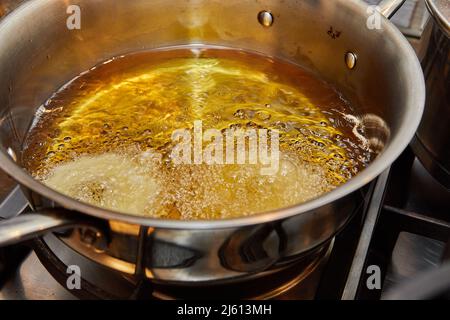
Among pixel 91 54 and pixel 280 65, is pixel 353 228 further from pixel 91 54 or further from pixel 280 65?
pixel 91 54

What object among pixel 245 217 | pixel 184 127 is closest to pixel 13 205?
pixel 184 127

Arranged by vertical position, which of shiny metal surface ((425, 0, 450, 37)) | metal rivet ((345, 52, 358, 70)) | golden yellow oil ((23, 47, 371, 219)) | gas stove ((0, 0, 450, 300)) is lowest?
gas stove ((0, 0, 450, 300))

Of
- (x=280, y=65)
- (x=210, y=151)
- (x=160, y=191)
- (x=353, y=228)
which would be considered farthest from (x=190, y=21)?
(x=353, y=228)

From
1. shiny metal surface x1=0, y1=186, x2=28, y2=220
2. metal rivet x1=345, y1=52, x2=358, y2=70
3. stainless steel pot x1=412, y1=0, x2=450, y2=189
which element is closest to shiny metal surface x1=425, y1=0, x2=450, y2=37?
stainless steel pot x1=412, y1=0, x2=450, y2=189

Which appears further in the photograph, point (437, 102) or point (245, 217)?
point (437, 102)

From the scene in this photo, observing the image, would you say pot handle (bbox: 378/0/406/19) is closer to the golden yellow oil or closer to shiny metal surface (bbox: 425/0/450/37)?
shiny metal surface (bbox: 425/0/450/37)

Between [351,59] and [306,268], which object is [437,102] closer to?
[351,59]
